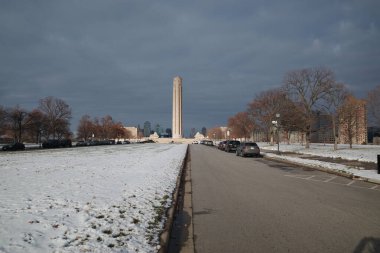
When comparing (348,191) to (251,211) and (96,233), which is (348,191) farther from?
(96,233)

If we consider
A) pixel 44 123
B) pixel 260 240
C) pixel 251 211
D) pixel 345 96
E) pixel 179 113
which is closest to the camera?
pixel 260 240

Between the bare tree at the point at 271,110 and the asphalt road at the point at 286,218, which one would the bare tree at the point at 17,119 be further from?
the asphalt road at the point at 286,218

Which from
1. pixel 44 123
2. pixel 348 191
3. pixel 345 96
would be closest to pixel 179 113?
pixel 44 123

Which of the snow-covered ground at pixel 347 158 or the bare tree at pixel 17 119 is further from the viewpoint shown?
the bare tree at pixel 17 119

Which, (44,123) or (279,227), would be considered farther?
(44,123)

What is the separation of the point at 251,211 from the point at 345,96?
38920 millimetres

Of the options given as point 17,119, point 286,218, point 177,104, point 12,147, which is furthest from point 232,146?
point 177,104

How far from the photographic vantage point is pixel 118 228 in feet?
20.2

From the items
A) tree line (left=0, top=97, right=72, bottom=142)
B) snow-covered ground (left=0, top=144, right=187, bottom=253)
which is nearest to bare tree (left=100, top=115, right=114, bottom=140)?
tree line (left=0, top=97, right=72, bottom=142)

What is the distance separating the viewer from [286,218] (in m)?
7.54

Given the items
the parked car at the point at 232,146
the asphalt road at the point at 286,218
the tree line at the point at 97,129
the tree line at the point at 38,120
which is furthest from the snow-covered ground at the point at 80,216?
the tree line at the point at 97,129

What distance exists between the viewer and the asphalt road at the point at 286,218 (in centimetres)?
575

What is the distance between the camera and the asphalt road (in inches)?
226

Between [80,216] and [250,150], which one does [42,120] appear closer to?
[250,150]
